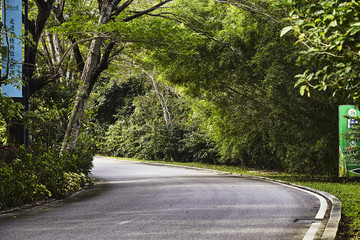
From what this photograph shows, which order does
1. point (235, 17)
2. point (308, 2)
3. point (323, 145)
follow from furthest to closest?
point (235, 17) → point (323, 145) → point (308, 2)

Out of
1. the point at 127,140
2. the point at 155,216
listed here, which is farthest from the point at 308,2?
the point at 127,140

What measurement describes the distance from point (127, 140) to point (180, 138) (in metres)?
5.51

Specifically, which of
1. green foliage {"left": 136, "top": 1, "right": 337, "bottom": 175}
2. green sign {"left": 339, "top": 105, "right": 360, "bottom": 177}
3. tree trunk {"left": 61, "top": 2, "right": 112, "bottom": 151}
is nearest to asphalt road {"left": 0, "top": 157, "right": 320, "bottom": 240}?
tree trunk {"left": 61, "top": 2, "right": 112, "bottom": 151}

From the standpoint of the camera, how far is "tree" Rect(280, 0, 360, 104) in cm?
436

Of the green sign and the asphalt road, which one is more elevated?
the green sign

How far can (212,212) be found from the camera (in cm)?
948

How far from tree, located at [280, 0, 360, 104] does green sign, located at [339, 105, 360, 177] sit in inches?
438

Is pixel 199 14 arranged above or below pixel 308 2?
above

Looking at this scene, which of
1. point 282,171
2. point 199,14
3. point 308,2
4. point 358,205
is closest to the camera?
point 308,2

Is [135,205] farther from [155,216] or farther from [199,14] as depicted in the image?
[199,14]

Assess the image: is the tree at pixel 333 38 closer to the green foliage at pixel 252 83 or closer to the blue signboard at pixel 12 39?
the blue signboard at pixel 12 39

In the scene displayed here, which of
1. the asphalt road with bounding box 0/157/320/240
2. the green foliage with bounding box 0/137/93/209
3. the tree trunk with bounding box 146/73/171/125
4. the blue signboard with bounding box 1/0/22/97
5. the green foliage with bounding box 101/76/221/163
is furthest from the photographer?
the tree trunk with bounding box 146/73/171/125

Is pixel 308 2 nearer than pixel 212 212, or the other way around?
pixel 308 2

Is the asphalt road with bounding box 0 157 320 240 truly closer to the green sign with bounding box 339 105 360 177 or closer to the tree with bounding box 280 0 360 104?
the tree with bounding box 280 0 360 104
